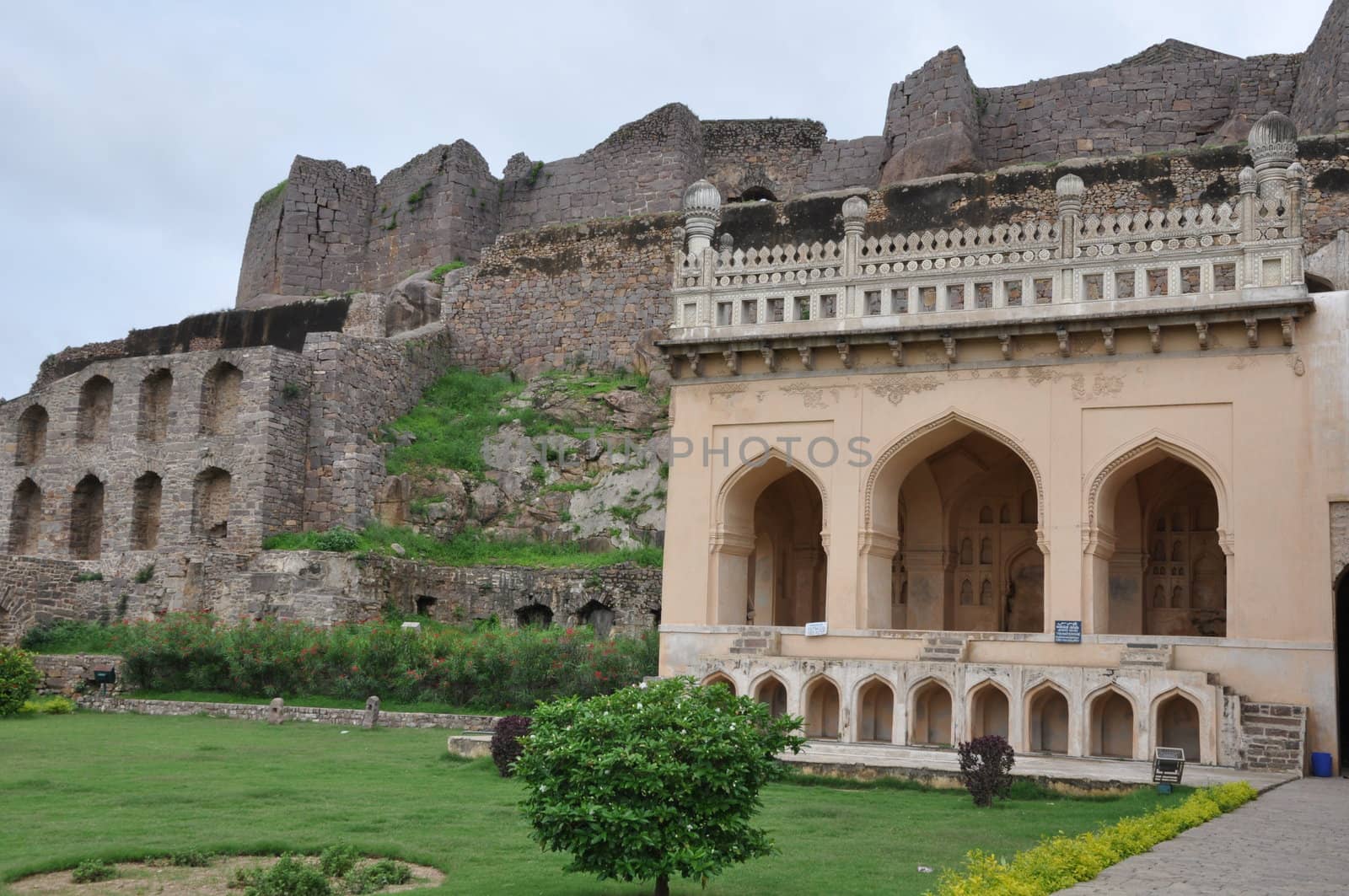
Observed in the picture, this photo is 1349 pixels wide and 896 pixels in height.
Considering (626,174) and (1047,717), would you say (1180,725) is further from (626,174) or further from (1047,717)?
(626,174)

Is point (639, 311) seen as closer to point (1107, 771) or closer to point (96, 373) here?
point (96, 373)

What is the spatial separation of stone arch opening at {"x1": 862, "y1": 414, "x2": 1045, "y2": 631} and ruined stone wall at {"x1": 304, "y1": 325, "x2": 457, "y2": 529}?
12.4 m

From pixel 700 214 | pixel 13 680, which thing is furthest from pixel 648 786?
pixel 13 680

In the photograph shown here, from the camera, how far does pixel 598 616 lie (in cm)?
2592

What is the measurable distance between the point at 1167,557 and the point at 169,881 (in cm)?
1458

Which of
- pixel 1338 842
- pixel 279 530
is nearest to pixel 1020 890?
pixel 1338 842

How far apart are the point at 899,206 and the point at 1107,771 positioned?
57.6 feet

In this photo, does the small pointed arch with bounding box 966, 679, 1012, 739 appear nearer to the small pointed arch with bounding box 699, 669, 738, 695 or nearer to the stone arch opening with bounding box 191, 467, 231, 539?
the small pointed arch with bounding box 699, 669, 738, 695

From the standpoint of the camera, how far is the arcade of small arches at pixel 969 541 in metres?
18.4

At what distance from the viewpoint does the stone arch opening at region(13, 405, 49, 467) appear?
32750 millimetres

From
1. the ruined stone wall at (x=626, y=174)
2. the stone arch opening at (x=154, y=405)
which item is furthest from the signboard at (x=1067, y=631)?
the stone arch opening at (x=154, y=405)

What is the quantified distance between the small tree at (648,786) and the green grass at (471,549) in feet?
58.1

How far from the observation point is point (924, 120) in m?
31.7

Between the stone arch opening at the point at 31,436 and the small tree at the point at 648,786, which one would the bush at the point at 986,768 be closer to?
the small tree at the point at 648,786
